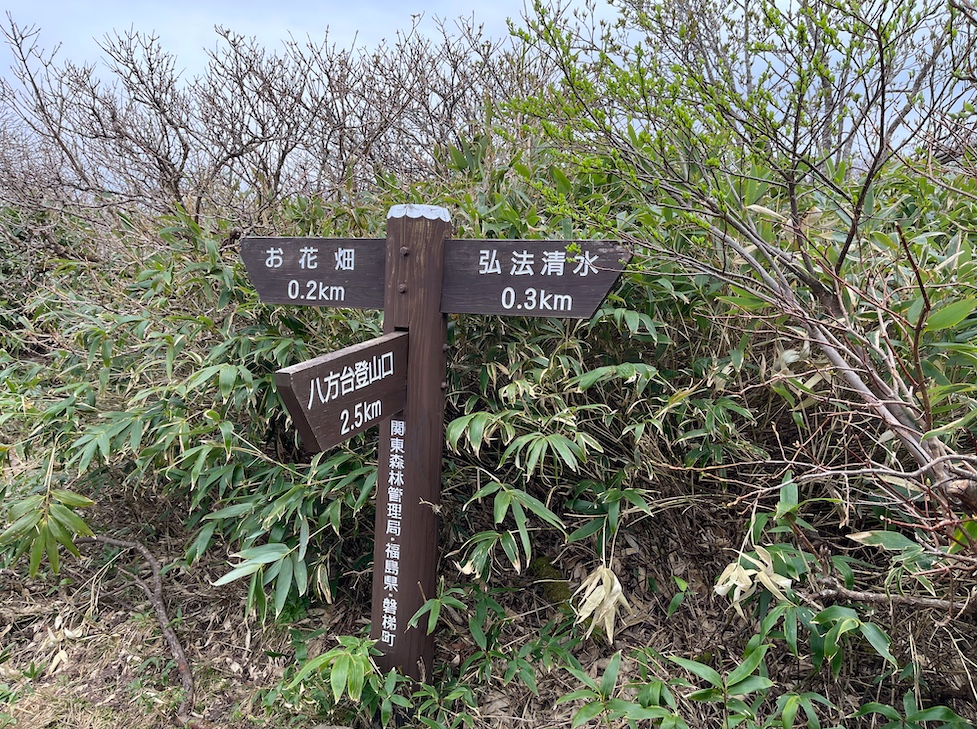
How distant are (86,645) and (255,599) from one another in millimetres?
1105

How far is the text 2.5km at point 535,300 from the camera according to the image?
6.13 ft

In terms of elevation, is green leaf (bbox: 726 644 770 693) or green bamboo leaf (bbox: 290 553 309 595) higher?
green bamboo leaf (bbox: 290 553 309 595)

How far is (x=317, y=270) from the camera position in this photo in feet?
7.02

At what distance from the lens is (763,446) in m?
2.21

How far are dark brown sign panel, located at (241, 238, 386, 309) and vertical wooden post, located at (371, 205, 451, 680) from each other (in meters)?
0.08

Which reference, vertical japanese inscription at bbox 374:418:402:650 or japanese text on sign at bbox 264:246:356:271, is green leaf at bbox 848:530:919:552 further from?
japanese text on sign at bbox 264:246:356:271

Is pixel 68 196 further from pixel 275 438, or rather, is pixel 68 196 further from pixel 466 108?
pixel 275 438

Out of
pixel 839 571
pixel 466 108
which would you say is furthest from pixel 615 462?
pixel 466 108

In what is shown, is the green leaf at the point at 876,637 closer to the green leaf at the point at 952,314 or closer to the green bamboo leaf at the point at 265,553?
the green leaf at the point at 952,314

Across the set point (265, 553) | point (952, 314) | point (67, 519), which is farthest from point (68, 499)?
point (952, 314)

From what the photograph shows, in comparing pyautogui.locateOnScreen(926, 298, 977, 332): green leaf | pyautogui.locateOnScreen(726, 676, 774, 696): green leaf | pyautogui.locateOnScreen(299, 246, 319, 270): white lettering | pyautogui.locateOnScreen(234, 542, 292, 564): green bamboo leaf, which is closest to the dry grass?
pyautogui.locateOnScreen(726, 676, 774, 696): green leaf

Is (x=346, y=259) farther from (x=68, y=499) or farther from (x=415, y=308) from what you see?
(x=68, y=499)

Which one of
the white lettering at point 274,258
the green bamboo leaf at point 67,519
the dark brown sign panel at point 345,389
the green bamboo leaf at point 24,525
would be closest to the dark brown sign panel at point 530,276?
the dark brown sign panel at point 345,389

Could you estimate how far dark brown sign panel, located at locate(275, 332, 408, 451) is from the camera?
1485 mm
